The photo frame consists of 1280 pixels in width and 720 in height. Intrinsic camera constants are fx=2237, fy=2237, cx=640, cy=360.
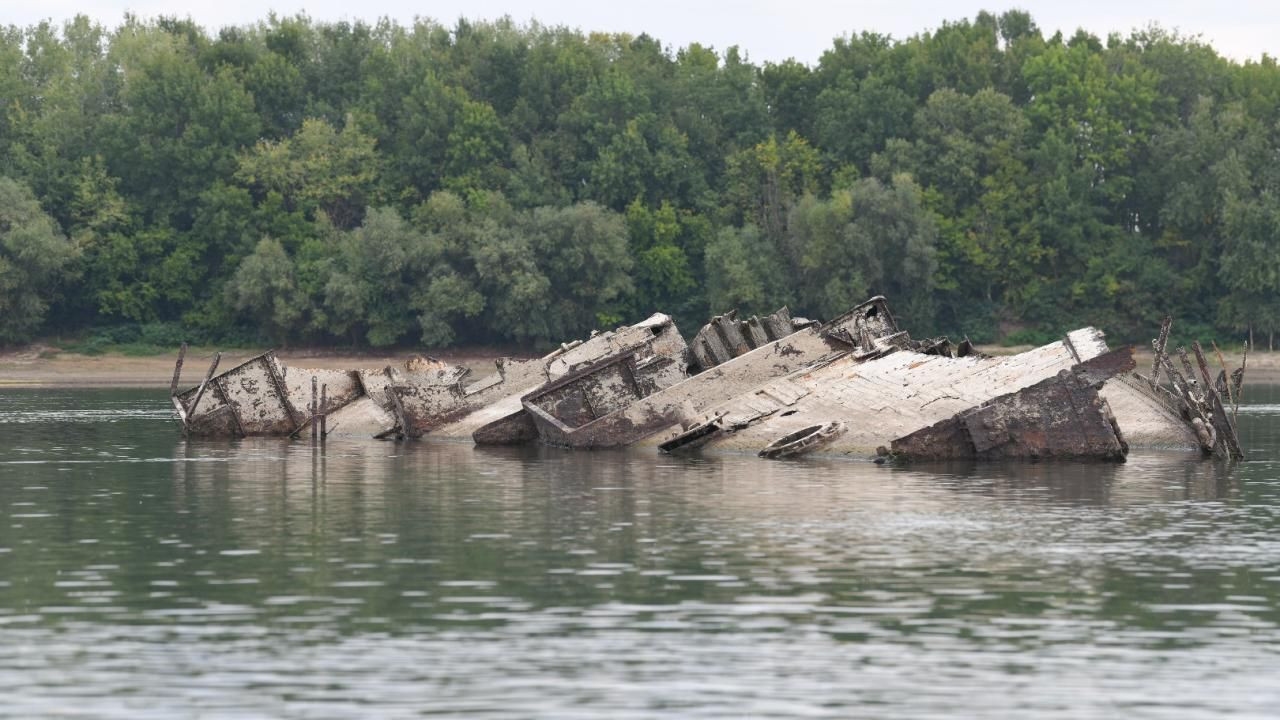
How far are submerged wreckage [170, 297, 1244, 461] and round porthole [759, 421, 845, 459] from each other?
4 centimetres

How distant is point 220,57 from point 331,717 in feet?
374

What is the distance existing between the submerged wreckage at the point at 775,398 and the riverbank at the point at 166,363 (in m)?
47.7

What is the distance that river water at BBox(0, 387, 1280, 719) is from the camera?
19578 millimetres

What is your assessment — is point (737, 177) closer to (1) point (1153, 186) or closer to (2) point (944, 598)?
(1) point (1153, 186)

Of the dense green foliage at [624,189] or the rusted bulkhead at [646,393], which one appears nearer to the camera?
the rusted bulkhead at [646,393]

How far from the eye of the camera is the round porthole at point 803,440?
47.9m

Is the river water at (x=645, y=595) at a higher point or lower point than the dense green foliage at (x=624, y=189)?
lower

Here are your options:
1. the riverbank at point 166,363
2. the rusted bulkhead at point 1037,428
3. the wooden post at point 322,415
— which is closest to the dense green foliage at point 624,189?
the riverbank at point 166,363

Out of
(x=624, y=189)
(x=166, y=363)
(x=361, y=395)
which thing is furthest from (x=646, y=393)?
(x=624, y=189)

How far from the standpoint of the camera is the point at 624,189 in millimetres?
124688

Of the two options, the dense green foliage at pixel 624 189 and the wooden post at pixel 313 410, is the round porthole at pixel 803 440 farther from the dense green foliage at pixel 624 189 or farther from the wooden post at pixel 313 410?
the dense green foliage at pixel 624 189

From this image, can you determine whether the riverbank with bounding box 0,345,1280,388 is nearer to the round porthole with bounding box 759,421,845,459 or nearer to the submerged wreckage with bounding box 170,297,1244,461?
the submerged wreckage with bounding box 170,297,1244,461

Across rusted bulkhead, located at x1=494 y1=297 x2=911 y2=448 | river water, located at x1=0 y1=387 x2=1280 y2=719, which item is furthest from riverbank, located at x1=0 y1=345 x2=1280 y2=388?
river water, located at x1=0 y1=387 x2=1280 y2=719

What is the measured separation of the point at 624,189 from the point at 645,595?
3941 inches
